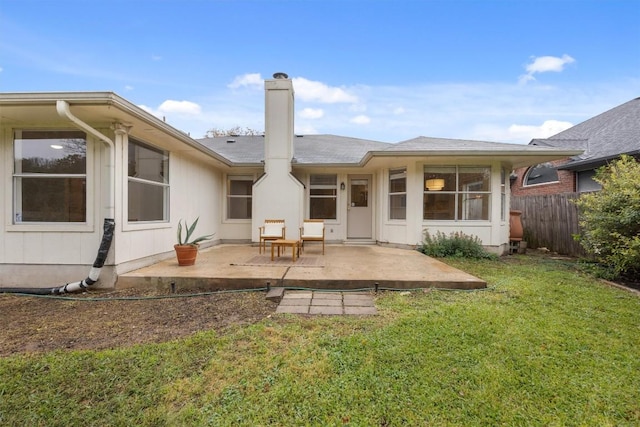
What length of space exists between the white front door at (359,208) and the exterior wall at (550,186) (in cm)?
726

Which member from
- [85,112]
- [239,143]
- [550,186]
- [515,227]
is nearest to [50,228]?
[85,112]

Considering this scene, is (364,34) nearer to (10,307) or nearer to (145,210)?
(145,210)

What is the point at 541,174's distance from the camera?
1226 cm

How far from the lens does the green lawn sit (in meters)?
1.82

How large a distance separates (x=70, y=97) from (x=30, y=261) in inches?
106

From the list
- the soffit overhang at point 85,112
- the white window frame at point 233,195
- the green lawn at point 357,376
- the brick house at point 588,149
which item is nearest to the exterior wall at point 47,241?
the soffit overhang at point 85,112

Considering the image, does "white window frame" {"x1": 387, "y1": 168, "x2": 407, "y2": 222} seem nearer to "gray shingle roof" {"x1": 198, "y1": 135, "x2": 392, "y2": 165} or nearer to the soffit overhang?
"gray shingle roof" {"x1": 198, "y1": 135, "x2": 392, "y2": 165}

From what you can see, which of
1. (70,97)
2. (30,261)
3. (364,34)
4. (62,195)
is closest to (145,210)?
(62,195)

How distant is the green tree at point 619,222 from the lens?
4828 millimetres

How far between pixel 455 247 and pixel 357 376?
19.6 ft

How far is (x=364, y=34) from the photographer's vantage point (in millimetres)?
10219

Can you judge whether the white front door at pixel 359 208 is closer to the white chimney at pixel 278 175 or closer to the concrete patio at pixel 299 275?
the white chimney at pixel 278 175

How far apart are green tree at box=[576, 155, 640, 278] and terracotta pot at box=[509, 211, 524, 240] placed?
244 centimetres

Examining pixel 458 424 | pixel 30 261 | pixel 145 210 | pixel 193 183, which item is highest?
pixel 193 183
